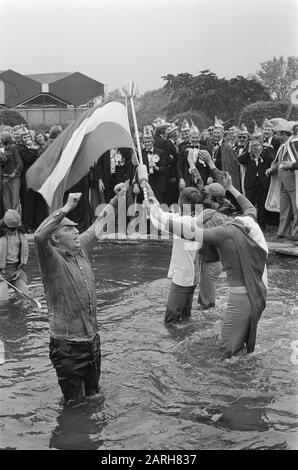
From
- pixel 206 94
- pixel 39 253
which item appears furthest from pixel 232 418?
pixel 206 94

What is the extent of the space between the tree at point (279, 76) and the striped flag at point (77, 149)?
3003 cm

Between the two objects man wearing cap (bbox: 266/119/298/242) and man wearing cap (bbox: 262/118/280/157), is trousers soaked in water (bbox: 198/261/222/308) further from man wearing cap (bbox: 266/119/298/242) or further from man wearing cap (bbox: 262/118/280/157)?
man wearing cap (bbox: 262/118/280/157)

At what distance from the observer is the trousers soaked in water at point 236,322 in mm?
6715

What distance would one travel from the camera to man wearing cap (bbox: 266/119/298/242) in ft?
42.1

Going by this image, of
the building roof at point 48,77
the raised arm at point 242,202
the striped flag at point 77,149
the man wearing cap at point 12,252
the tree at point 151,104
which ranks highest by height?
the building roof at point 48,77

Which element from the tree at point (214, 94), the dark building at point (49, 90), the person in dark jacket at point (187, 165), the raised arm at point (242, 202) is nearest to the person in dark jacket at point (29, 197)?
the person in dark jacket at point (187, 165)

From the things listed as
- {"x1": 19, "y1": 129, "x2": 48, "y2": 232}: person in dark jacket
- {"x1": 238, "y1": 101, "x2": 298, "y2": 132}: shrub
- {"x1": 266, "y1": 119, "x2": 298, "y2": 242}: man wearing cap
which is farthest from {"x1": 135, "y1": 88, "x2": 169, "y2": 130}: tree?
{"x1": 266, "y1": 119, "x2": 298, "y2": 242}: man wearing cap

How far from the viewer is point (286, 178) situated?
13141mm

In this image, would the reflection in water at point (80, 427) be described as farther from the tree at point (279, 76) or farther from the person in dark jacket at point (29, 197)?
the tree at point (279, 76)

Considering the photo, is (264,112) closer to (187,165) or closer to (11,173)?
(187,165)

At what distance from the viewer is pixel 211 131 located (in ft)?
56.1

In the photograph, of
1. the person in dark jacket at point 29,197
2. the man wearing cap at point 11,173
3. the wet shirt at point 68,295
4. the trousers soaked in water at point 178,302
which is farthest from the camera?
the person in dark jacket at point 29,197

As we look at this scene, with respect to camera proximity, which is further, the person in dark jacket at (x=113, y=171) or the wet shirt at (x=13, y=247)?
the person in dark jacket at (x=113, y=171)

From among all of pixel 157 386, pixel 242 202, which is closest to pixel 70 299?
pixel 157 386
